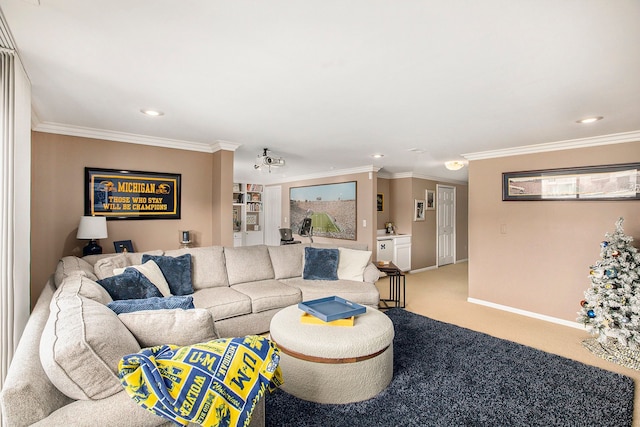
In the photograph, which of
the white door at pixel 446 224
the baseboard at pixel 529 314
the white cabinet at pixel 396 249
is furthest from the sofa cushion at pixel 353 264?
the white door at pixel 446 224

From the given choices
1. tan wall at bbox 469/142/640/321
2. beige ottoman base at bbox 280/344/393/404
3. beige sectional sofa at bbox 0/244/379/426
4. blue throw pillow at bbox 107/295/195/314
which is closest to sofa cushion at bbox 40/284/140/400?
beige sectional sofa at bbox 0/244/379/426

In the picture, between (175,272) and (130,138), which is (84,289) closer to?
(175,272)

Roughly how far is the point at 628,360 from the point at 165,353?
157 inches

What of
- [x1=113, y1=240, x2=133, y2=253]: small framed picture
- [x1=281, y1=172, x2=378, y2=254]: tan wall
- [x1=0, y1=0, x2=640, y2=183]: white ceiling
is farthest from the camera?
[x1=281, y1=172, x2=378, y2=254]: tan wall

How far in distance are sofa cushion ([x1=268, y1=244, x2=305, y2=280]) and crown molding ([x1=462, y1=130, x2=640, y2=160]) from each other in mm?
3009

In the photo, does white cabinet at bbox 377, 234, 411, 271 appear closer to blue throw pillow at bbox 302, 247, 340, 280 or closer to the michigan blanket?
blue throw pillow at bbox 302, 247, 340, 280

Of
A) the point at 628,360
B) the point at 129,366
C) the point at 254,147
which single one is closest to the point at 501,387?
the point at 628,360

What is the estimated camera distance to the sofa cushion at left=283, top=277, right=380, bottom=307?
3.71 meters

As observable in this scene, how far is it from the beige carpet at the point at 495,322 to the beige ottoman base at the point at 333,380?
69.2 inches

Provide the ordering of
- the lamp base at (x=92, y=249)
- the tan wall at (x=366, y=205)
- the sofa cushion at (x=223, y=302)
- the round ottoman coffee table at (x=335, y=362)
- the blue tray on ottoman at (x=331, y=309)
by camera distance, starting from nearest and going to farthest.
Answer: the round ottoman coffee table at (x=335, y=362)
the blue tray on ottoman at (x=331, y=309)
the sofa cushion at (x=223, y=302)
the lamp base at (x=92, y=249)
the tan wall at (x=366, y=205)

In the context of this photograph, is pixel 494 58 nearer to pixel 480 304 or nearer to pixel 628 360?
pixel 628 360

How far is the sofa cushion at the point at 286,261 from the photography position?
4234 millimetres

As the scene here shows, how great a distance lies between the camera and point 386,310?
4.34 metres

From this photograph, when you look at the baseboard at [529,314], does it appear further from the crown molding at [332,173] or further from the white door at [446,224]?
the white door at [446,224]
